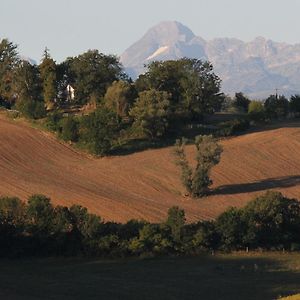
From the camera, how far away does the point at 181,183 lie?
5709 centimetres

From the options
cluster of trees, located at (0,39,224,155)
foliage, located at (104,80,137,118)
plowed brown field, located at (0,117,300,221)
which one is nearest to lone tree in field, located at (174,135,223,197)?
plowed brown field, located at (0,117,300,221)

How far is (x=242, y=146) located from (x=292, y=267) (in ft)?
105

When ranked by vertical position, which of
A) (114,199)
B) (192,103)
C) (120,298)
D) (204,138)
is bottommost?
(120,298)

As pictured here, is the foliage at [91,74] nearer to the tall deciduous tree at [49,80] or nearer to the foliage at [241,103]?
the tall deciduous tree at [49,80]

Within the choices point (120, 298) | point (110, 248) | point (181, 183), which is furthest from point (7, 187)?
point (120, 298)

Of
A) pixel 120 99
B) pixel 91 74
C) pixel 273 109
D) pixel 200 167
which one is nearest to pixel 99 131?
pixel 120 99

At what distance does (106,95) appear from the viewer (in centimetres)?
7550

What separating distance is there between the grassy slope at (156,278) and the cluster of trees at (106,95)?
27.5 meters

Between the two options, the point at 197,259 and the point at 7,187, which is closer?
the point at 197,259

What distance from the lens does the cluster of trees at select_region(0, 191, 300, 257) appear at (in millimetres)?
39750

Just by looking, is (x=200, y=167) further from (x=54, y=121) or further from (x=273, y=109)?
(x=273, y=109)

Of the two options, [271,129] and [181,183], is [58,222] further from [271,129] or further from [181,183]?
[271,129]

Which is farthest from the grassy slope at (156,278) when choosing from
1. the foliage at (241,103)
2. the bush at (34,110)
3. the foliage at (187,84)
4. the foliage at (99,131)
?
the foliage at (241,103)

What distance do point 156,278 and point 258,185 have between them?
26.1 metres
